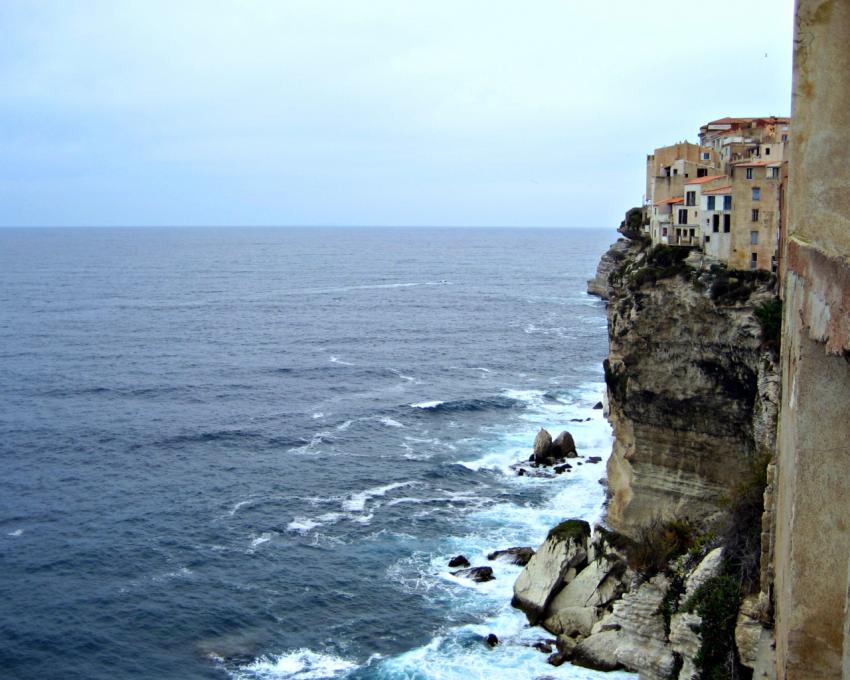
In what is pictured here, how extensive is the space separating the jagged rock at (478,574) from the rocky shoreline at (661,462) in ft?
0.34

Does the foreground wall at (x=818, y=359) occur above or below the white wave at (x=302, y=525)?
above

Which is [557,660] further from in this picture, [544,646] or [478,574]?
[478,574]

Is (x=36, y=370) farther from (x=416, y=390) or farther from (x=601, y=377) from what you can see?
(x=601, y=377)

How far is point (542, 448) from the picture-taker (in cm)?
6119

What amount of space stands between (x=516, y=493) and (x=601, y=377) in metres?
36.1

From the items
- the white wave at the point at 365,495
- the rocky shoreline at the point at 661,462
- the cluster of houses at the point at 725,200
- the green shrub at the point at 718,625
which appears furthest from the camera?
the white wave at the point at 365,495

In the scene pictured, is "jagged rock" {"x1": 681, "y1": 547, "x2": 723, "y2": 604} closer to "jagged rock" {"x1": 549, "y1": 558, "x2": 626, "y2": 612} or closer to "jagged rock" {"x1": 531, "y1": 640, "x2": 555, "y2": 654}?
"jagged rock" {"x1": 531, "y1": 640, "x2": 555, "y2": 654}

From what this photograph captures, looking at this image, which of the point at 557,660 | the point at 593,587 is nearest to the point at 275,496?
the point at 593,587

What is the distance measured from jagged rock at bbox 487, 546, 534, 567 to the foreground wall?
101ft

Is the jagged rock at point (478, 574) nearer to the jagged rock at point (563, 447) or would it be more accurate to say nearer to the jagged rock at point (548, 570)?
the jagged rock at point (548, 570)

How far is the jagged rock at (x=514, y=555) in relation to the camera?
1764 inches

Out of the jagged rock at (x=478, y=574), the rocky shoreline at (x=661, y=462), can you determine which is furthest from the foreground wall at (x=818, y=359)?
the jagged rock at (x=478, y=574)

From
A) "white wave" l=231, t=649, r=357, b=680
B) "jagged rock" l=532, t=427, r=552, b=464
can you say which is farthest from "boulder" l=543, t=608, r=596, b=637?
"jagged rock" l=532, t=427, r=552, b=464

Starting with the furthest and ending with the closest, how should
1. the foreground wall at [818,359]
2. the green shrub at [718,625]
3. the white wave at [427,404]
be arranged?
the white wave at [427,404]
the green shrub at [718,625]
the foreground wall at [818,359]
